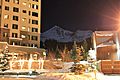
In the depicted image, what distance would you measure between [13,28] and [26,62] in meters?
20.4

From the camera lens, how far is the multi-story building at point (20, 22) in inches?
2367

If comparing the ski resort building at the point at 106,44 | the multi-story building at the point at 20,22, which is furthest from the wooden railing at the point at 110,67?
the multi-story building at the point at 20,22

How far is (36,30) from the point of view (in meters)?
68.6

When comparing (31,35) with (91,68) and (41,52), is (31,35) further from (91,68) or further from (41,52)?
(91,68)

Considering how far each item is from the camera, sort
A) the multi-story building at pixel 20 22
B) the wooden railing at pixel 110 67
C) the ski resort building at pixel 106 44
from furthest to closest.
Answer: the multi-story building at pixel 20 22 < the ski resort building at pixel 106 44 < the wooden railing at pixel 110 67

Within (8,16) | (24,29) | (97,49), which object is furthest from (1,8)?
(97,49)

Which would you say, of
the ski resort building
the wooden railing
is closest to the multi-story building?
the ski resort building

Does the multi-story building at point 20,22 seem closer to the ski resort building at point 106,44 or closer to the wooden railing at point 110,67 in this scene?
the ski resort building at point 106,44

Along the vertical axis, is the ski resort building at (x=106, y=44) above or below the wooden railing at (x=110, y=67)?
above

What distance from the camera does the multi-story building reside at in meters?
60.1

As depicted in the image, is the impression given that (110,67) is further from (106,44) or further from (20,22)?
(20,22)

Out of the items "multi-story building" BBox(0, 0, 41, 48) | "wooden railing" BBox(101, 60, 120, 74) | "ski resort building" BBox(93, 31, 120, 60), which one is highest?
"multi-story building" BBox(0, 0, 41, 48)

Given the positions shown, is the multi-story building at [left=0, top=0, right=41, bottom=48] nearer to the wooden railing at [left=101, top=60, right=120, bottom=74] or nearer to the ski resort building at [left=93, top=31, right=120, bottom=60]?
the ski resort building at [left=93, top=31, right=120, bottom=60]

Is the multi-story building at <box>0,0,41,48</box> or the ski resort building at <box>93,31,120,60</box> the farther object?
the multi-story building at <box>0,0,41,48</box>
